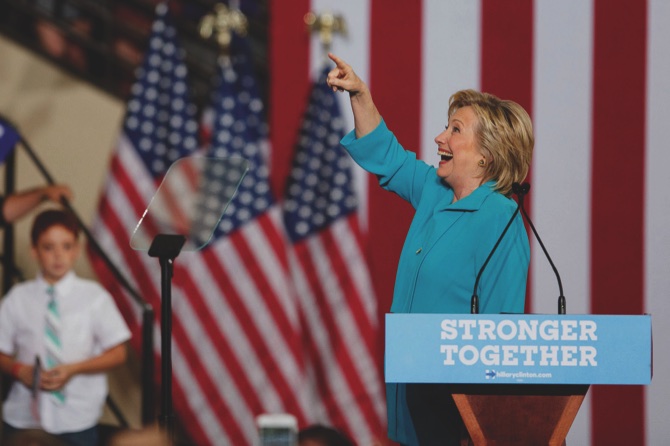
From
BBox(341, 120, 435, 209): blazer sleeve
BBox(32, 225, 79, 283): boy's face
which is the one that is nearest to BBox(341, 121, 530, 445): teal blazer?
BBox(341, 120, 435, 209): blazer sleeve

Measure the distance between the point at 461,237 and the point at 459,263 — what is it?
0.06 m

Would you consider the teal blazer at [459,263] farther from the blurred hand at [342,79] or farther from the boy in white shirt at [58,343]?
the boy in white shirt at [58,343]

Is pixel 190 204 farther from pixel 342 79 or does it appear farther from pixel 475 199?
pixel 475 199

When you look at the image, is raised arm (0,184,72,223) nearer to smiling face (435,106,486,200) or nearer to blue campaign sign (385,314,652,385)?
smiling face (435,106,486,200)

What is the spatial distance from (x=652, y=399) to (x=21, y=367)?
8.46 ft

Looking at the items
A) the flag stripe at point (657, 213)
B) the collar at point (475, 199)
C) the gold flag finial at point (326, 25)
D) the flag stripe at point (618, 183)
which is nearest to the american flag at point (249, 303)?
the gold flag finial at point (326, 25)

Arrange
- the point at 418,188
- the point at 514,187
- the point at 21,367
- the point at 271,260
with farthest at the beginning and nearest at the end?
1. the point at 271,260
2. the point at 21,367
3. the point at 418,188
4. the point at 514,187

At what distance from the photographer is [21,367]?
3.49 metres

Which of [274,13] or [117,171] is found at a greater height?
[274,13]

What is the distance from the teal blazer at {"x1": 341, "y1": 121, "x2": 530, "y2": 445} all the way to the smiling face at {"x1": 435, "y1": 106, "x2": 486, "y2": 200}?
3 centimetres

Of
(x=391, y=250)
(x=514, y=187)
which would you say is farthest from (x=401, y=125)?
(x=514, y=187)

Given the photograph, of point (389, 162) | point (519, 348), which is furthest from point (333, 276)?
point (519, 348)

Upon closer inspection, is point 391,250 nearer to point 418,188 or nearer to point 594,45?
point 594,45

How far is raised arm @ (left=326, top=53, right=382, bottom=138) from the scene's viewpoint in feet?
7.06
